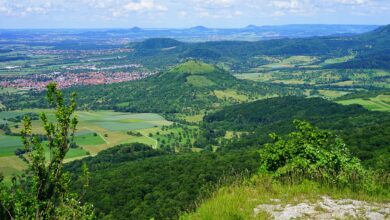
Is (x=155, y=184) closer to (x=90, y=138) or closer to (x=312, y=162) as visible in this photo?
(x=312, y=162)

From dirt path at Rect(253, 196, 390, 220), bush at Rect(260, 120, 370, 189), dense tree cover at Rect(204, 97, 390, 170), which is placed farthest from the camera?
dense tree cover at Rect(204, 97, 390, 170)

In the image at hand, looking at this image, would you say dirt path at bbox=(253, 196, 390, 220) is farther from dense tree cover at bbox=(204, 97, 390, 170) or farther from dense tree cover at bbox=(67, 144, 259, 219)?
dense tree cover at bbox=(204, 97, 390, 170)

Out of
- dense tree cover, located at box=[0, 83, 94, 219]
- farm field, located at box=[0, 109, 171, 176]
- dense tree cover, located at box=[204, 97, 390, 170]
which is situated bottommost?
farm field, located at box=[0, 109, 171, 176]

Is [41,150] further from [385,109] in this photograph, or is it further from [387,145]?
[385,109]

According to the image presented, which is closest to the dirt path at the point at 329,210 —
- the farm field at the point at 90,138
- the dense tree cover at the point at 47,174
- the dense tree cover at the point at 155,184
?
the dense tree cover at the point at 47,174

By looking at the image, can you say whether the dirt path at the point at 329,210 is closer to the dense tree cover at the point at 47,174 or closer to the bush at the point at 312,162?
the bush at the point at 312,162

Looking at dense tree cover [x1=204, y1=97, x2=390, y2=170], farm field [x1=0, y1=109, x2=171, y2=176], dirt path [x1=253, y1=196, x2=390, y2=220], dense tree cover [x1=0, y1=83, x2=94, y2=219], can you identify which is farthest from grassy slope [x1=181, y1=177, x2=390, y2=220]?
farm field [x1=0, y1=109, x2=171, y2=176]

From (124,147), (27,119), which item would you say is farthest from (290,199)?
(124,147)

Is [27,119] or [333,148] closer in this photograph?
[27,119]

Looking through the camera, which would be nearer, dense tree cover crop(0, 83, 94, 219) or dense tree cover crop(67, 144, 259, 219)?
dense tree cover crop(0, 83, 94, 219)
